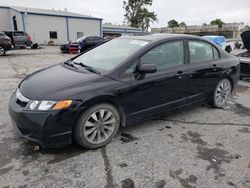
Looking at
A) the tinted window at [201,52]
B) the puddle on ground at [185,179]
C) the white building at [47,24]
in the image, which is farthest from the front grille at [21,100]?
the white building at [47,24]

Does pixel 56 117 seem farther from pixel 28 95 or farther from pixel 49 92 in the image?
pixel 28 95

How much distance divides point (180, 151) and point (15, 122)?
215cm

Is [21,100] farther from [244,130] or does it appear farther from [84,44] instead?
[84,44]

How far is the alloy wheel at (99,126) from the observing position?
272 centimetres

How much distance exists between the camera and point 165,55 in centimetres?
338

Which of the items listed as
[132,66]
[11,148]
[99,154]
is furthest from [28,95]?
[132,66]

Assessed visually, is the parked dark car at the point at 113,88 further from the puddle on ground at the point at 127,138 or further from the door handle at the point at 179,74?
the puddle on ground at the point at 127,138

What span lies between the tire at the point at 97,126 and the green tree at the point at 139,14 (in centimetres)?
5144

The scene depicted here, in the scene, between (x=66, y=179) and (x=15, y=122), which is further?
(x=15, y=122)

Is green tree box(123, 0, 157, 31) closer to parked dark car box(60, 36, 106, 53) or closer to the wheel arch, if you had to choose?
parked dark car box(60, 36, 106, 53)

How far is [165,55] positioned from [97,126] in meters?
1.57

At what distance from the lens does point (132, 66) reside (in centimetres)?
299

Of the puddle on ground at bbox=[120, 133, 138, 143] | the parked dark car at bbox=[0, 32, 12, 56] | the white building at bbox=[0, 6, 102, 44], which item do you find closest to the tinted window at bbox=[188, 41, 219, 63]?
the puddle on ground at bbox=[120, 133, 138, 143]

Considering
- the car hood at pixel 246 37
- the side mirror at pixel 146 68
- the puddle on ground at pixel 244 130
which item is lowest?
the puddle on ground at pixel 244 130
